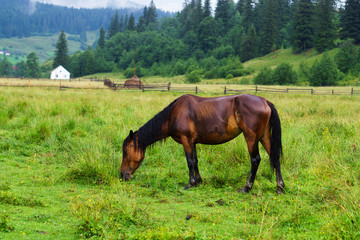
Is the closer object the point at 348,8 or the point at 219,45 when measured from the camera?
the point at 348,8

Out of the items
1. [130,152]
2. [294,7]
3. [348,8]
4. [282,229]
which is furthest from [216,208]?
[294,7]

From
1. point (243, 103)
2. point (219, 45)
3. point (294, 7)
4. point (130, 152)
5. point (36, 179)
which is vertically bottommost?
point (36, 179)

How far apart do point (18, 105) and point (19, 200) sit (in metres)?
10.7

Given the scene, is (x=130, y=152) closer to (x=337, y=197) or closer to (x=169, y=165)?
(x=169, y=165)

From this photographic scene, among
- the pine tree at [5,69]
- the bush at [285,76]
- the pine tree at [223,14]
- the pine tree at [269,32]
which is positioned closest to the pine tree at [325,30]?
the pine tree at [269,32]

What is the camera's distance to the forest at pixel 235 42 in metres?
68.8

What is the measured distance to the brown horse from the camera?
604 cm

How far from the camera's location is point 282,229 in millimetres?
4328

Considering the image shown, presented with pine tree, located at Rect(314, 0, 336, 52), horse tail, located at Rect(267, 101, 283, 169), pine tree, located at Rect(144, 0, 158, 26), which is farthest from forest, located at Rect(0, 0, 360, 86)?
horse tail, located at Rect(267, 101, 283, 169)

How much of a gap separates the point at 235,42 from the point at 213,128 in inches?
4534

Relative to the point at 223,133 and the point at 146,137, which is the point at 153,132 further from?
the point at 223,133

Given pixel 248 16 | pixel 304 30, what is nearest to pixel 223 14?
pixel 248 16

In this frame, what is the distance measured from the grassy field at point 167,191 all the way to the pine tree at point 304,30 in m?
89.0

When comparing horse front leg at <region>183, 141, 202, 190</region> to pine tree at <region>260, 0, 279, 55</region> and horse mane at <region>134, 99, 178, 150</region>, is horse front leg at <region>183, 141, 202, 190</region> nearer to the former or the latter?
horse mane at <region>134, 99, 178, 150</region>
